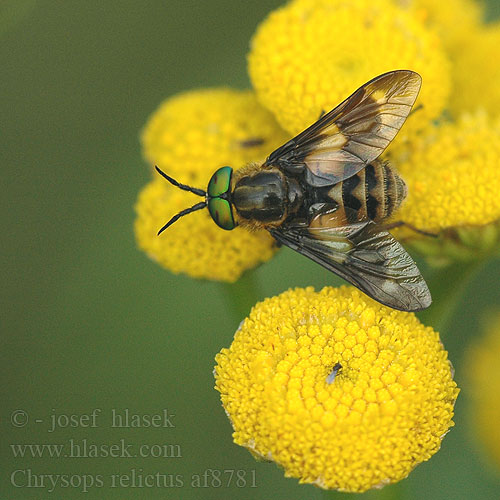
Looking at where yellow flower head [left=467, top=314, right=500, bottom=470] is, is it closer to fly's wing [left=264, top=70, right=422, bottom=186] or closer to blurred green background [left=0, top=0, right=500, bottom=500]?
blurred green background [left=0, top=0, right=500, bottom=500]

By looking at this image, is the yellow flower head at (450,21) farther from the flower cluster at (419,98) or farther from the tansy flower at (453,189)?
the tansy flower at (453,189)

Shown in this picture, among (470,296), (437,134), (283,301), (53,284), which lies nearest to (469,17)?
(437,134)

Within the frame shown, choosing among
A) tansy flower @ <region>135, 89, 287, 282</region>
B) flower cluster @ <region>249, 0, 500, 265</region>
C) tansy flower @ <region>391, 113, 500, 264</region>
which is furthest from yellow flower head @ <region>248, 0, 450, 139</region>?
tansy flower @ <region>135, 89, 287, 282</region>

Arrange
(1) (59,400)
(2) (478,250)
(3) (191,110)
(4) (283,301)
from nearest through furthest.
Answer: (4) (283,301)
(2) (478,250)
(3) (191,110)
(1) (59,400)

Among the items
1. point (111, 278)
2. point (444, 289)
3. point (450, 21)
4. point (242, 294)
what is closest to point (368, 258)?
point (444, 289)

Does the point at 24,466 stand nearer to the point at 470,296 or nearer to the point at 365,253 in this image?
the point at 365,253

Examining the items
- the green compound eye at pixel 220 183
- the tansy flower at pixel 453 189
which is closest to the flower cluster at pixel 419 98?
the tansy flower at pixel 453 189
